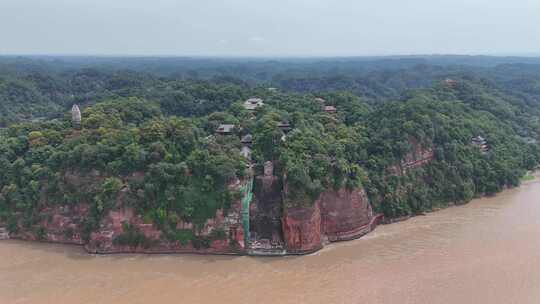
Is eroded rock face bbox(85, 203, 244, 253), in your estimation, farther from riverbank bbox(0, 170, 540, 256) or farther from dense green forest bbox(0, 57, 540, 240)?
dense green forest bbox(0, 57, 540, 240)

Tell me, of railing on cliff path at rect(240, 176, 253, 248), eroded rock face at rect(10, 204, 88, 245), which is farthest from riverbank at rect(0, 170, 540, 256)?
railing on cliff path at rect(240, 176, 253, 248)

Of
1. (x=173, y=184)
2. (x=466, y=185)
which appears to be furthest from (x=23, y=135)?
(x=466, y=185)

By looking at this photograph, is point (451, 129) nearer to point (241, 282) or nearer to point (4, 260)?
point (241, 282)

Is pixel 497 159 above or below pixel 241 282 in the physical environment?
above

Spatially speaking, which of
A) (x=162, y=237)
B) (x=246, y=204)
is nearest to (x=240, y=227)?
(x=246, y=204)

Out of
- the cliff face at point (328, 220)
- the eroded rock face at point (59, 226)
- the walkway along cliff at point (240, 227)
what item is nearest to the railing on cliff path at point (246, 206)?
the walkway along cliff at point (240, 227)

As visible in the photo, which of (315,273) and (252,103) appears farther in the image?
(252,103)

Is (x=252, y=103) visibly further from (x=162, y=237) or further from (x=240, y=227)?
(x=162, y=237)
